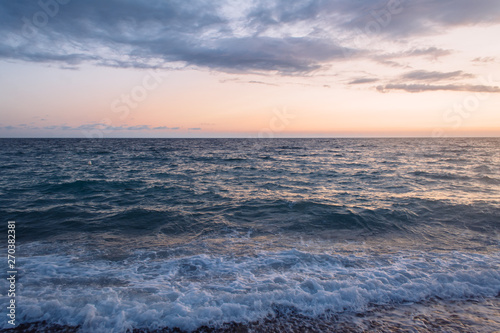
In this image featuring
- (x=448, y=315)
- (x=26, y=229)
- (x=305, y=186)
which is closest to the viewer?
(x=448, y=315)

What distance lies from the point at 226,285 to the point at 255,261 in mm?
1426

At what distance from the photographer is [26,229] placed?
9672mm

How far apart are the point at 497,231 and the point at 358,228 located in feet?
16.5

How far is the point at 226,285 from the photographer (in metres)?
5.96

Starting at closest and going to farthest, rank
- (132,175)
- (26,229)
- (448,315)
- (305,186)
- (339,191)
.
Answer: (448,315)
(26,229)
(339,191)
(305,186)
(132,175)

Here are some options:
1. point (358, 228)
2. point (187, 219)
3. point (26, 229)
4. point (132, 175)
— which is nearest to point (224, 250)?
point (187, 219)

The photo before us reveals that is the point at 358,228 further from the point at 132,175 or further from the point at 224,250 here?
the point at 132,175

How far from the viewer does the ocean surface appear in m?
4.89

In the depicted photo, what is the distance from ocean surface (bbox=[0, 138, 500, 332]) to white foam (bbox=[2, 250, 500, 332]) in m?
0.03

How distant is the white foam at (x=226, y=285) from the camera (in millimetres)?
4922

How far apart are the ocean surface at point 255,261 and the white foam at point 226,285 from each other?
0.03 metres

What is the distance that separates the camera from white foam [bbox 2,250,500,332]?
4.92 meters

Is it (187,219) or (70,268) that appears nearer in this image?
(70,268)

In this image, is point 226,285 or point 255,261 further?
point 255,261
